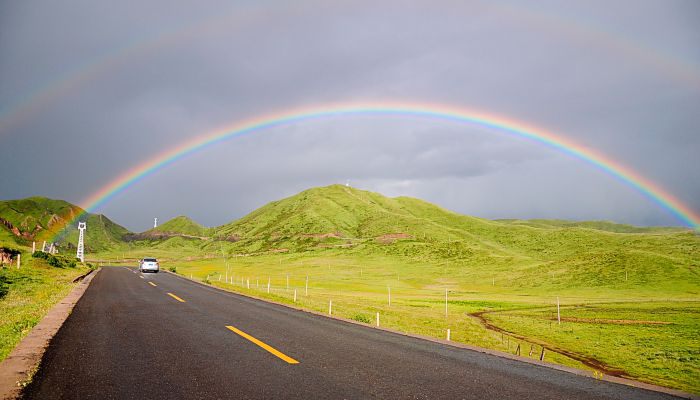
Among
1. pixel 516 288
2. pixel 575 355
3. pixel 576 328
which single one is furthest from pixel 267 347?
pixel 516 288

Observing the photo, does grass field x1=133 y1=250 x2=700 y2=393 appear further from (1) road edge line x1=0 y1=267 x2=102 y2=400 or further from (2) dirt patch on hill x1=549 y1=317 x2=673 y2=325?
(1) road edge line x1=0 y1=267 x2=102 y2=400

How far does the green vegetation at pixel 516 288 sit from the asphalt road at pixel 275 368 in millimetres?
8362

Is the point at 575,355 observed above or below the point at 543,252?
above

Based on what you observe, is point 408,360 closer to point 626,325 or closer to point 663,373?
point 663,373

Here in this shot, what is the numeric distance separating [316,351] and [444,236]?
176186 mm

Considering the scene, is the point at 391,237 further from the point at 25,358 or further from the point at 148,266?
the point at 25,358

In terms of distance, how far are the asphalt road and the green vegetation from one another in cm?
836

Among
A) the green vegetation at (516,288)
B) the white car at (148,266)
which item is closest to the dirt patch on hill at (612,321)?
the green vegetation at (516,288)


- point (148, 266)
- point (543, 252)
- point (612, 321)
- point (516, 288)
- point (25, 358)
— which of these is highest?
point (25, 358)

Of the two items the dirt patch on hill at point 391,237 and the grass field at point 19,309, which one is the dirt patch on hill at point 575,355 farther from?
the dirt patch on hill at point 391,237

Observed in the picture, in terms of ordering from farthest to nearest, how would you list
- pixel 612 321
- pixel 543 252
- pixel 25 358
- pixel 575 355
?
pixel 543 252 < pixel 612 321 < pixel 575 355 < pixel 25 358

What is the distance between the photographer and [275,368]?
28.1 ft

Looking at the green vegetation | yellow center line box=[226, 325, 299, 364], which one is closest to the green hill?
the green vegetation

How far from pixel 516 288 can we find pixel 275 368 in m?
81.9
